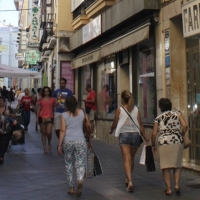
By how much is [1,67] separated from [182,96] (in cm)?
613

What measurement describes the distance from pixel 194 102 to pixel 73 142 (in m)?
3.70

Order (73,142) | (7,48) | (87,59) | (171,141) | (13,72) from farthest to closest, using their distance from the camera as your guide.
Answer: (7,48)
(87,59)
(13,72)
(171,141)
(73,142)

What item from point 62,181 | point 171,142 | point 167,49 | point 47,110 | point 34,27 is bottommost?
point 62,181

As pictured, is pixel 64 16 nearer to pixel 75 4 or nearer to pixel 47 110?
pixel 75 4

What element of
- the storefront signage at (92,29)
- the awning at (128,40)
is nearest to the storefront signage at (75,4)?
the storefront signage at (92,29)

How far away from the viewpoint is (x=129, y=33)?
11992mm

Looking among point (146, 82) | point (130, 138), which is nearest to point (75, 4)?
point (146, 82)

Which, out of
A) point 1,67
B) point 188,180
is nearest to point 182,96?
point 188,180

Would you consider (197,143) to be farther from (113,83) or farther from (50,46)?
(50,46)

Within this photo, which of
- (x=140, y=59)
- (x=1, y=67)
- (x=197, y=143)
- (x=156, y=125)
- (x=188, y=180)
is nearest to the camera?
(x=156, y=125)

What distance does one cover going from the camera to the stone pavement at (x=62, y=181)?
24.4ft

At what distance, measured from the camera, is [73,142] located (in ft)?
23.9

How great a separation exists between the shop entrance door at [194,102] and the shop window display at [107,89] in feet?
15.9

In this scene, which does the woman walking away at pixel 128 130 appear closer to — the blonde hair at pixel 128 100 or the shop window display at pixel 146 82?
the blonde hair at pixel 128 100
